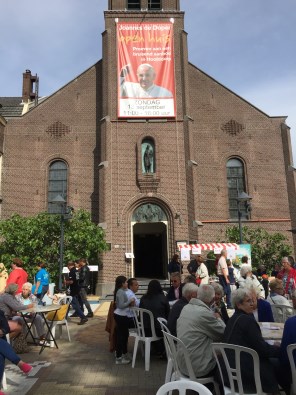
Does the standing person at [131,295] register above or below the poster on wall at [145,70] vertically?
below

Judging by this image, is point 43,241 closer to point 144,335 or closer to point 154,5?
point 144,335

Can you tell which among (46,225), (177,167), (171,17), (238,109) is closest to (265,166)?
(238,109)

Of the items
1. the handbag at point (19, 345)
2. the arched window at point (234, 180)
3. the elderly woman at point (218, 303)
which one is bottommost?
the handbag at point (19, 345)

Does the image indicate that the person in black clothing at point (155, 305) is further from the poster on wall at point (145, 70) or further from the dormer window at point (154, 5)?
the dormer window at point (154, 5)

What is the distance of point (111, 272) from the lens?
19281 millimetres

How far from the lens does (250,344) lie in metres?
3.70

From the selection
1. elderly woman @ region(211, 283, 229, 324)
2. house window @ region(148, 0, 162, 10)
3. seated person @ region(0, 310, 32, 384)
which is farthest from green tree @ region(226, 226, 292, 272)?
seated person @ region(0, 310, 32, 384)

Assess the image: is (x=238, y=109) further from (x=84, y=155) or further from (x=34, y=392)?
(x=34, y=392)

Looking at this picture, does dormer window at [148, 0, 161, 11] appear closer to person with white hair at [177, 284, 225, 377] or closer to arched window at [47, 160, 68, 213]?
arched window at [47, 160, 68, 213]

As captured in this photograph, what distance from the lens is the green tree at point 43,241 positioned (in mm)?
16328

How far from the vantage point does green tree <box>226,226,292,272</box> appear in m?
19.3

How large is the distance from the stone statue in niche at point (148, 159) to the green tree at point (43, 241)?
571cm

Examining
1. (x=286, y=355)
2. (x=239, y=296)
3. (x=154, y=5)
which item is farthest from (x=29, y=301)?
(x=154, y=5)

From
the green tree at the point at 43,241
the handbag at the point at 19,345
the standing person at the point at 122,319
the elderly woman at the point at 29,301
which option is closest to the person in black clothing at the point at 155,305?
the standing person at the point at 122,319
